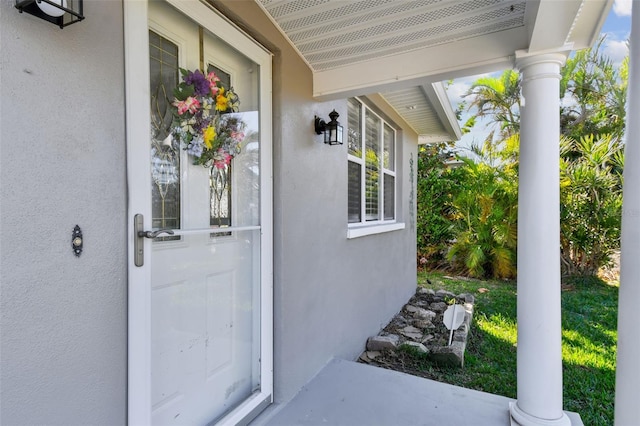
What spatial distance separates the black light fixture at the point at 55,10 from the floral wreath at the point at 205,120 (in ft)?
2.02

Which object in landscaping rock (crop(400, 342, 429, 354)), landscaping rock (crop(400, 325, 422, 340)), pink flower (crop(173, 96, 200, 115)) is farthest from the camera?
landscaping rock (crop(400, 325, 422, 340))

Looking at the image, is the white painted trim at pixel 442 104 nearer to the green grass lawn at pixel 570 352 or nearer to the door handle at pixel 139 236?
the green grass lawn at pixel 570 352

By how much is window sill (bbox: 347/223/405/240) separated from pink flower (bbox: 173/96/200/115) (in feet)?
7.14

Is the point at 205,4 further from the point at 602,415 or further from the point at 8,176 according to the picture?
the point at 602,415

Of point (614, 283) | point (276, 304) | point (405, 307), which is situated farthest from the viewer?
point (614, 283)

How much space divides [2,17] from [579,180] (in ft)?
30.0

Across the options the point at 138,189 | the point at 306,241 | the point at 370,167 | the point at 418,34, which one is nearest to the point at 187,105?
the point at 138,189

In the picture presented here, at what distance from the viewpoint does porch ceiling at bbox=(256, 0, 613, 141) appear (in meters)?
2.03

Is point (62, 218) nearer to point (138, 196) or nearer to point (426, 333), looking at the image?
point (138, 196)

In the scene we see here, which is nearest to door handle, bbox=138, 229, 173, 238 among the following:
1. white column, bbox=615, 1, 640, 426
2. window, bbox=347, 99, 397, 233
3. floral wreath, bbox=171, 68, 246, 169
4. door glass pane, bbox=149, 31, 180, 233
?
door glass pane, bbox=149, 31, 180, 233

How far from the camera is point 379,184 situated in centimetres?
517

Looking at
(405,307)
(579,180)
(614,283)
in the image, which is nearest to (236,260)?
(405,307)

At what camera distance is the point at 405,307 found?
5977 mm

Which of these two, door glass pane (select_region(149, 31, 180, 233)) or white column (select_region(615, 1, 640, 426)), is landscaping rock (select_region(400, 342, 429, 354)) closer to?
white column (select_region(615, 1, 640, 426))
